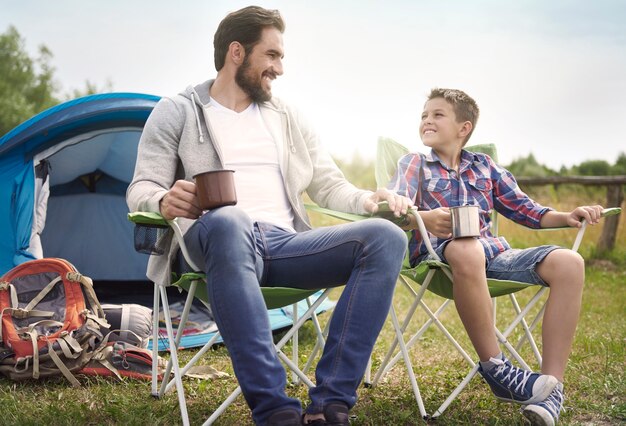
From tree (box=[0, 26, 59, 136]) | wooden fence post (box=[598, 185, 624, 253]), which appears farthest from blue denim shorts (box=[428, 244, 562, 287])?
tree (box=[0, 26, 59, 136])

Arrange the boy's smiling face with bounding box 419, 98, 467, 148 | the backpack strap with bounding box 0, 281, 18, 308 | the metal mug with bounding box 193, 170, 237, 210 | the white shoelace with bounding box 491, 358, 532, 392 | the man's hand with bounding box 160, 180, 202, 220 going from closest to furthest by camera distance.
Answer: the metal mug with bounding box 193, 170, 237, 210 < the man's hand with bounding box 160, 180, 202, 220 < the white shoelace with bounding box 491, 358, 532, 392 < the boy's smiling face with bounding box 419, 98, 467, 148 < the backpack strap with bounding box 0, 281, 18, 308

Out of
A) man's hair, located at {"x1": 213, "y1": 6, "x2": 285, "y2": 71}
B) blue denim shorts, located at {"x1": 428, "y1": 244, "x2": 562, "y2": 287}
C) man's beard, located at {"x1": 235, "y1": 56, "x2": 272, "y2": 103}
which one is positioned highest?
man's hair, located at {"x1": 213, "y1": 6, "x2": 285, "y2": 71}

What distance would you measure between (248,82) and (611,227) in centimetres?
474

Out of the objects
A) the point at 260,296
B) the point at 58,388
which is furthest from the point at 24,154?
the point at 260,296

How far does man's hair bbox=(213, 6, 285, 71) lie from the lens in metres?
2.44

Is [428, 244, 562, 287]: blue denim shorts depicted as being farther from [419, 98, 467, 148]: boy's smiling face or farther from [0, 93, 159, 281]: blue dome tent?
[0, 93, 159, 281]: blue dome tent

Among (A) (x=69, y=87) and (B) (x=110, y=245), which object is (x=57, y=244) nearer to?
(B) (x=110, y=245)

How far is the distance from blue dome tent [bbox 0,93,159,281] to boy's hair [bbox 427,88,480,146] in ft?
4.32

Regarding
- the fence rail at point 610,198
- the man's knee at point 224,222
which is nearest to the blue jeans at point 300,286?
the man's knee at point 224,222

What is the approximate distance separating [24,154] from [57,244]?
110cm

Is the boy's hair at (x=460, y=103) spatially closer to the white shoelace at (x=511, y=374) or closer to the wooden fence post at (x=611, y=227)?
the white shoelace at (x=511, y=374)

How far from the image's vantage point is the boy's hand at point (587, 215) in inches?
93.8

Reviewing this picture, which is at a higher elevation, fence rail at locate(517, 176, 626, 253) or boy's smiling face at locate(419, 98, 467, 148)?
boy's smiling face at locate(419, 98, 467, 148)

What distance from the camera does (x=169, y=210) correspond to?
1956 millimetres
